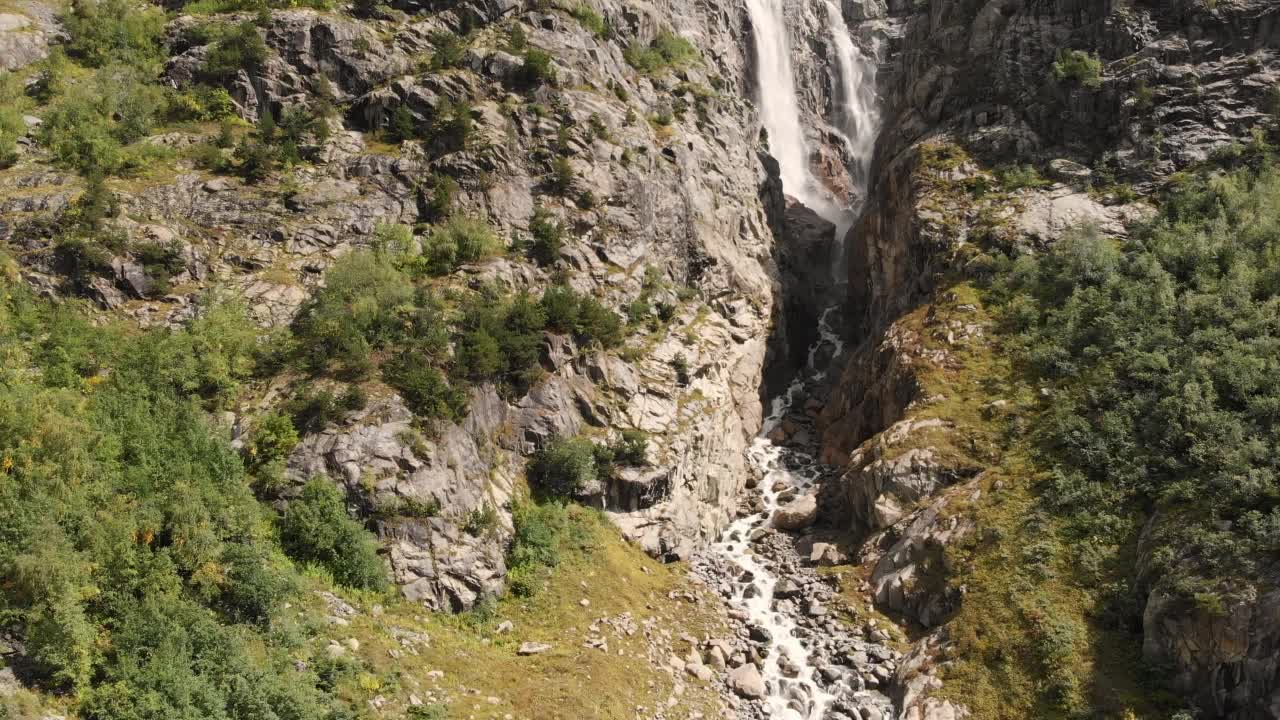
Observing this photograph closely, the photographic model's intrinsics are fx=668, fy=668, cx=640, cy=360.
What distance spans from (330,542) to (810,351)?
35.6 m

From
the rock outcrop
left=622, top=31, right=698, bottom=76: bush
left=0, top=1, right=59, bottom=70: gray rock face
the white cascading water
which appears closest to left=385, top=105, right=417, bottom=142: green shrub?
left=0, top=1, right=59, bottom=70: gray rock face

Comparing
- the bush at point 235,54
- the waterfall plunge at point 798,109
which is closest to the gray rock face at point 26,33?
the bush at point 235,54

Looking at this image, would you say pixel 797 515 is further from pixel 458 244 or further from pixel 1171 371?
pixel 458 244

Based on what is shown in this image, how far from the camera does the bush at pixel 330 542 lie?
1994cm

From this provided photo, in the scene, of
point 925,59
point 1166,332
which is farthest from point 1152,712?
point 925,59

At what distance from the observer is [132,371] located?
2106 centimetres

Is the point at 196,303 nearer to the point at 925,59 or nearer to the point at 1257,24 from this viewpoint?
the point at 925,59

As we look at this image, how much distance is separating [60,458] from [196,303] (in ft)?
33.1

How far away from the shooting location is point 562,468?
26281 millimetres

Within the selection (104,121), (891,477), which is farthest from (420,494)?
(104,121)

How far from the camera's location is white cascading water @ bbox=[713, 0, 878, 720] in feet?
75.2

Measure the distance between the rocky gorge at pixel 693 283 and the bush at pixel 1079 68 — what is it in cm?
20

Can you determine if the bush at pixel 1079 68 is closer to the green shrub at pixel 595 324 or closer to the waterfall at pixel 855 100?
the waterfall at pixel 855 100

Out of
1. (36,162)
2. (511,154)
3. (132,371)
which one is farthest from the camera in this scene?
(511,154)
